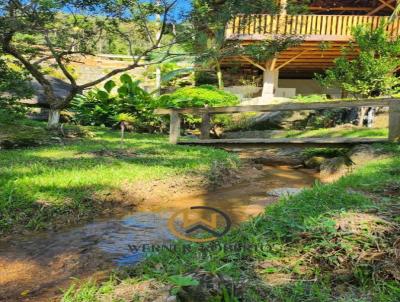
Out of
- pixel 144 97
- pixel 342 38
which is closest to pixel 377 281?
pixel 144 97

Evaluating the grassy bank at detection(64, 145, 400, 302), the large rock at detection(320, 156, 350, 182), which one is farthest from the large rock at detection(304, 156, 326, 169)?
the grassy bank at detection(64, 145, 400, 302)

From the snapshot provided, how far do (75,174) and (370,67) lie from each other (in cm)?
1095

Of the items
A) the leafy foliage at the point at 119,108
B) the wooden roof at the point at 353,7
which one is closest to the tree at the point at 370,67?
the wooden roof at the point at 353,7

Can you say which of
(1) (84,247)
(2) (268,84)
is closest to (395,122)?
(1) (84,247)

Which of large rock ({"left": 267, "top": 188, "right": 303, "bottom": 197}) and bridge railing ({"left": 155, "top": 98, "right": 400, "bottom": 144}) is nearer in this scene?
large rock ({"left": 267, "top": 188, "right": 303, "bottom": 197})

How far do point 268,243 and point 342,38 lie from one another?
13.6 m

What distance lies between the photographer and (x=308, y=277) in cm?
270

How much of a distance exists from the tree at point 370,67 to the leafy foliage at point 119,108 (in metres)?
6.16

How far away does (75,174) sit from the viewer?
19.4 feet

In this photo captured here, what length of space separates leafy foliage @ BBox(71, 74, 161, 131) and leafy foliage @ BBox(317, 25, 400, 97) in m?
6.18

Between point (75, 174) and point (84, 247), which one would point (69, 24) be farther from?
point (84, 247)

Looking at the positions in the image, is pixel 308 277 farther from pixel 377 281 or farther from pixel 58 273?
pixel 58 273

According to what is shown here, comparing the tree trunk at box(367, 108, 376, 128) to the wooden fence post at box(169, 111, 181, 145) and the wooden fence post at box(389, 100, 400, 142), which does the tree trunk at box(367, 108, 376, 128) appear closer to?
the wooden fence post at box(389, 100, 400, 142)

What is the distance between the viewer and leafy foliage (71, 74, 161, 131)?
1459 centimetres
